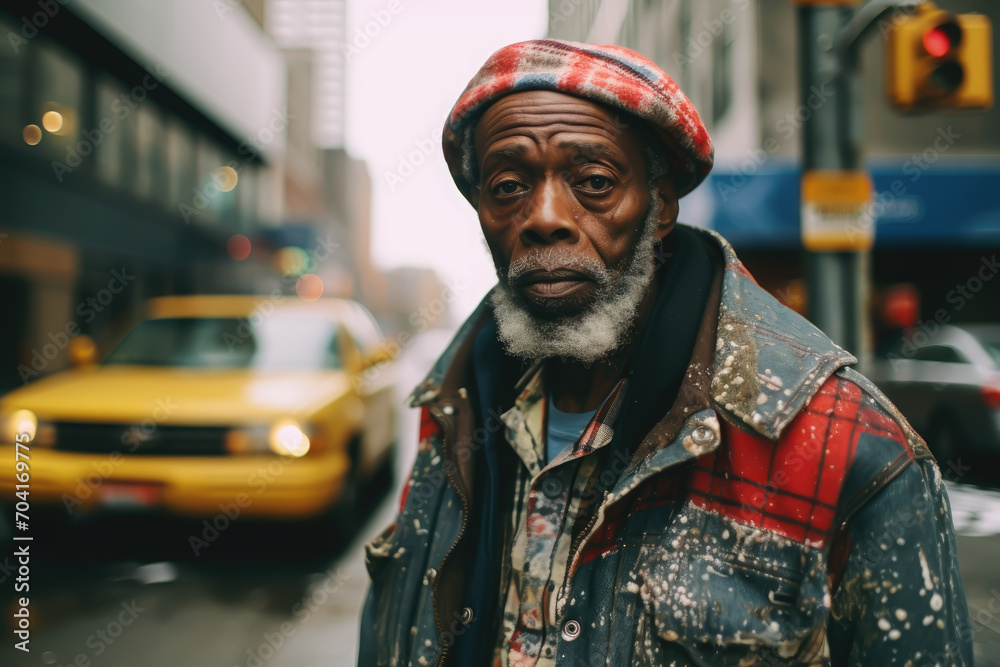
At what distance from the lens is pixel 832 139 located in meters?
4.66

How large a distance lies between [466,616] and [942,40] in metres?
4.63

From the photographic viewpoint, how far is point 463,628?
1.42 metres

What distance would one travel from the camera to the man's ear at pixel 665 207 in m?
1.54

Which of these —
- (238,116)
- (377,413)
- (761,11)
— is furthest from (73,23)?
(761,11)

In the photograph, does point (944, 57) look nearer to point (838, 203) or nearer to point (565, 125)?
point (838, 203)

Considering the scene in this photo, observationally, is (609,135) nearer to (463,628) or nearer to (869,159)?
(463,628)

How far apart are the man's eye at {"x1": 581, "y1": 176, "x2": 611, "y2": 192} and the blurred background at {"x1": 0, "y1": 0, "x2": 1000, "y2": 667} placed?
10.1ft

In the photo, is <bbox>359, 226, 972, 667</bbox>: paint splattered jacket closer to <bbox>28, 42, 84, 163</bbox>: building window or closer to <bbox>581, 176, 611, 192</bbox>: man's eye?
<bbox>581, 176, 611, 192</bbox>: man's eye

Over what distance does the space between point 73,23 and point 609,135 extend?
15390 millimetres

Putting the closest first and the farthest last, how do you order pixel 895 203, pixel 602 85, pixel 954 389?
1. pixel 602 85
2. pixel 954 389
3. pixel 895 203

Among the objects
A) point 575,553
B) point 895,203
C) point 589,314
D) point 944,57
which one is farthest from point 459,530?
point 895,203

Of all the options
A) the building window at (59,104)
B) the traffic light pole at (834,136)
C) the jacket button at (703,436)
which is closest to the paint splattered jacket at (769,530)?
the jacket button at (703,436)

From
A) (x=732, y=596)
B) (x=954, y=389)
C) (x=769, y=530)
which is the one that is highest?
(x=954, y=389)

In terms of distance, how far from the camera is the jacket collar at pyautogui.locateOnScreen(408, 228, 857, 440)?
1147 mm
